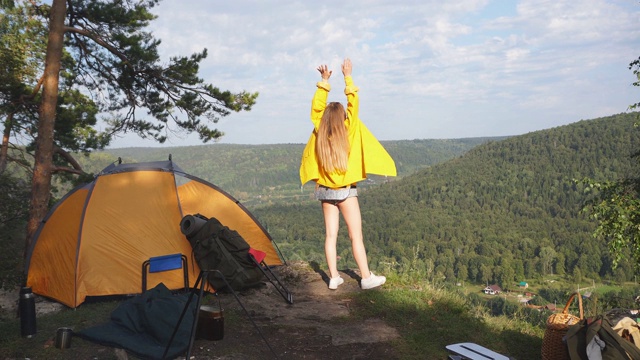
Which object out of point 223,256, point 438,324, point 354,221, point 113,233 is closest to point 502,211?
point 354,221

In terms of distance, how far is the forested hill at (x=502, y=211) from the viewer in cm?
5981

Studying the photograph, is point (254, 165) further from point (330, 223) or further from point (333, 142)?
point (333, 142)

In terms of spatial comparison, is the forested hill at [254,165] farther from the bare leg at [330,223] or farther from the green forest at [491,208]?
the bare leg at [330,223]

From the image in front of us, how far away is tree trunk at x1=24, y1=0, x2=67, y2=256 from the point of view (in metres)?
8.18

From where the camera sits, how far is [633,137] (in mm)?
78688

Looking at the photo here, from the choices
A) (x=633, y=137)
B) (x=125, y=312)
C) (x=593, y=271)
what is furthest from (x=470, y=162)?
(x=125, y=312)

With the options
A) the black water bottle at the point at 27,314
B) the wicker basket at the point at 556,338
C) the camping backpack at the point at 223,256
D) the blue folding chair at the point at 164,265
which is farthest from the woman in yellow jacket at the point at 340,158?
the black water bottle at the point at 27,314

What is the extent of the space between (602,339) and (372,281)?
3.12 meters

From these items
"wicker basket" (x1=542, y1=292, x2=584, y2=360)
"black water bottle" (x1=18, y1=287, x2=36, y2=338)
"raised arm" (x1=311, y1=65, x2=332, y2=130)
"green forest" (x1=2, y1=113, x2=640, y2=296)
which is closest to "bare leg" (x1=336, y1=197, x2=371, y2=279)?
"raised arm" (x1=311, y1=65, x2=332, y2=130)

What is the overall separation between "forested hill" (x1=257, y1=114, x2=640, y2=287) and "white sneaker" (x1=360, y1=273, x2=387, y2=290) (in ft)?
131

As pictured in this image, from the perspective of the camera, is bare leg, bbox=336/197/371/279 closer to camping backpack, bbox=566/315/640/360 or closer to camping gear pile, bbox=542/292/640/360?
camping gear pile, bbox=542/292/640/360

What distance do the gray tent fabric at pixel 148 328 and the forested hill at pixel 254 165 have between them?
102587 millimetres

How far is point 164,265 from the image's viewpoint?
6375 mm

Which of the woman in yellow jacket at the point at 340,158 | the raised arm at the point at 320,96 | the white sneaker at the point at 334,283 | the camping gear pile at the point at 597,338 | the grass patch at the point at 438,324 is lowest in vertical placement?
the grass patch at the point at 438,324
